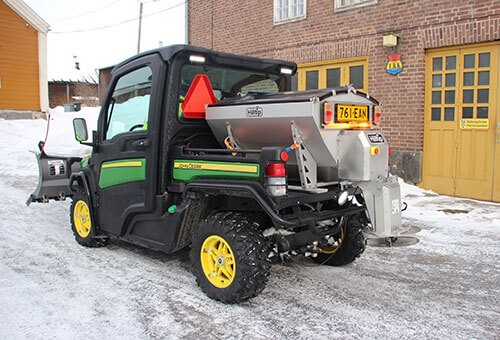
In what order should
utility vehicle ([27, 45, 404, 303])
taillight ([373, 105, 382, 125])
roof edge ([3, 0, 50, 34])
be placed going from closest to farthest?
utility vehicle ([27, 45, 404, 303])
taillight ([373, 105, 382, 125])
roof edge ([3, 0, 50, 34])

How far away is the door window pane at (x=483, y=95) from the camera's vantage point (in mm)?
7832

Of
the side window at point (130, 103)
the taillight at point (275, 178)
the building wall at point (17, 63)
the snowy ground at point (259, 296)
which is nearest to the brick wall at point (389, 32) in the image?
the snowy ground at point (259, 296)

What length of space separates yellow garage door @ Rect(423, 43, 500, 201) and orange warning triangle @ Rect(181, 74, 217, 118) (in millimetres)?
5661

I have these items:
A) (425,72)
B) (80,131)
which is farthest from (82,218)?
(425,72)

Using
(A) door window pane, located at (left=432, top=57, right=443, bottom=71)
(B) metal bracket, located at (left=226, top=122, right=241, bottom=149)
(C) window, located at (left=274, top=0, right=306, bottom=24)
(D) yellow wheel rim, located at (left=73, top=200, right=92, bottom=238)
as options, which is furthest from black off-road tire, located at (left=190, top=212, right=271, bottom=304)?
(C) window, located at (left=274, top=0, right=306, bottom=24)

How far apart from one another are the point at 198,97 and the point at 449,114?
5855 millimetres

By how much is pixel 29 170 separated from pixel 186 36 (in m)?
6.03

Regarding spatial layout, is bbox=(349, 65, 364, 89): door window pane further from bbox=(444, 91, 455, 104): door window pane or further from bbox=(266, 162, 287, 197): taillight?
bbox=(266, 162, 287, 197): taillight

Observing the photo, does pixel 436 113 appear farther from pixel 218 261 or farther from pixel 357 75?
pixel 218 261

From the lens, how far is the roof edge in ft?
60.4

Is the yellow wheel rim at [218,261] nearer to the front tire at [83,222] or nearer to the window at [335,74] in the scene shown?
the front tire at [83,222]

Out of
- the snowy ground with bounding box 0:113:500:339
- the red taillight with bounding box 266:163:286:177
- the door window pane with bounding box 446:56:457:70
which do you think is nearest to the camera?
the snowy ground with bounding box 0:113:500:339

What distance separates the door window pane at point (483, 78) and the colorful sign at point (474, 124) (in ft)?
2.15

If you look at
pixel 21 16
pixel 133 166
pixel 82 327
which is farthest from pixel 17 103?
pixel 82 327
